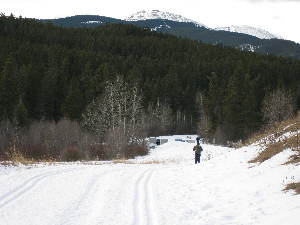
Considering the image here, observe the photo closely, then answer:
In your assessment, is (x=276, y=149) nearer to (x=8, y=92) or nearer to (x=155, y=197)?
(x=155, y=197)

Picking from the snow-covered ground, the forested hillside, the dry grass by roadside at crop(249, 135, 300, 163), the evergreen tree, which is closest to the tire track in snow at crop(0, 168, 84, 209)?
the snow-covered ground

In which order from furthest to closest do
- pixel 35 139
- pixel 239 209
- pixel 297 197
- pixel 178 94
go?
pixel 178 94 → pixel 35 139 → pixel 239 209 → pixel 297 197

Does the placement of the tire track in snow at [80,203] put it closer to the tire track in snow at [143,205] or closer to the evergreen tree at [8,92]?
the tire track in snow at [143,205]

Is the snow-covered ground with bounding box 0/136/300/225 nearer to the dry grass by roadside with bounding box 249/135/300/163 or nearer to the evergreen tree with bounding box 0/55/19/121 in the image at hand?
the dry grass by roadside with bounding box 249/135/300/163

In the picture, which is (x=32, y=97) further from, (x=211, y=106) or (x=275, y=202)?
(x=275, y=202)

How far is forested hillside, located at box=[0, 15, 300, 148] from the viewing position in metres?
69.9

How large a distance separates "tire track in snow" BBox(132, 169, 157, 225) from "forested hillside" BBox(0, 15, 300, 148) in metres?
49.4

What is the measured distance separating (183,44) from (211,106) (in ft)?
227

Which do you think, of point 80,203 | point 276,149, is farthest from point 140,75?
point 80,203

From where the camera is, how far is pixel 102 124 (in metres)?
54.1

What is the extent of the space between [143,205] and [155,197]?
1.12m

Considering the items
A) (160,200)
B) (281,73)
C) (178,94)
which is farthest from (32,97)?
(160,200)

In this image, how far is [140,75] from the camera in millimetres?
105562

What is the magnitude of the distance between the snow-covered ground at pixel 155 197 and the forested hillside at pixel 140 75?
1901 inches
